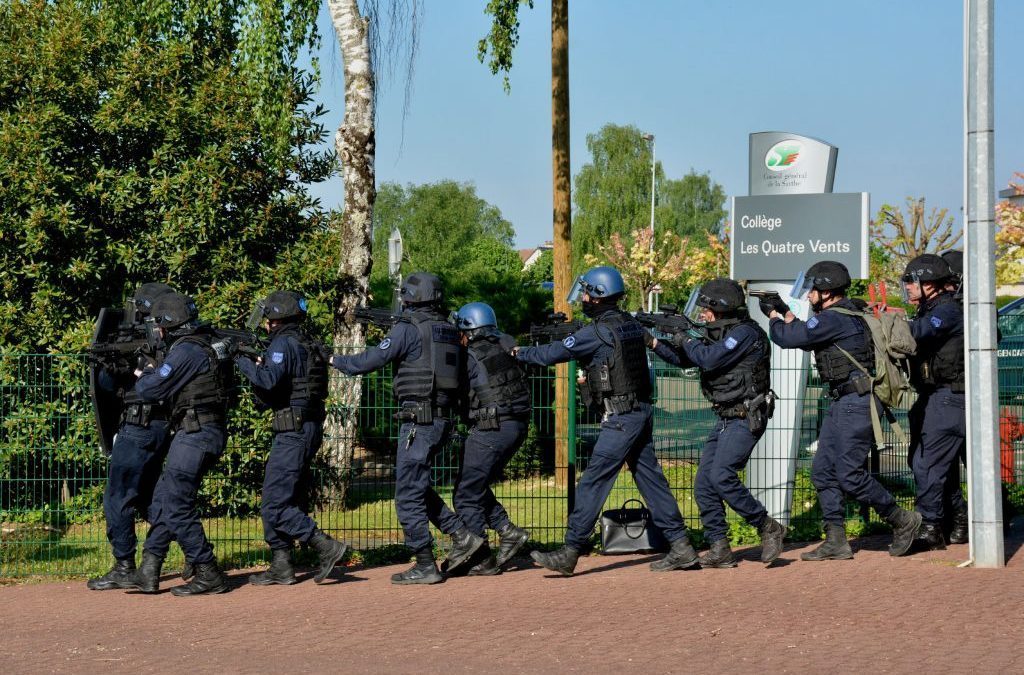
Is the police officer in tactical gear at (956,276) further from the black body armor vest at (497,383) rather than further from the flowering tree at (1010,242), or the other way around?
the flowering tree at (1010,242)

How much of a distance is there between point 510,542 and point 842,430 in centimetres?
247

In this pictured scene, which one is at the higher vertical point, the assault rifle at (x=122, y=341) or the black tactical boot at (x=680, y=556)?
the assault rifle at (x=122, y=341)

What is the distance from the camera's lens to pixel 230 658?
632cm

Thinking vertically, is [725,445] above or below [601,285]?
below

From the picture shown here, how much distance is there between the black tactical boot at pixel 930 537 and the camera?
29.3 ft

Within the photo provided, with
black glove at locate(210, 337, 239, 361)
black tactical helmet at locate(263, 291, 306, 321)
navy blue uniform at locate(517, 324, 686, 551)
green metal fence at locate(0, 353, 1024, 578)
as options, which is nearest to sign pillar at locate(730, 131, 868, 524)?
green metal fence at locate(0, 353, 1024, 578)

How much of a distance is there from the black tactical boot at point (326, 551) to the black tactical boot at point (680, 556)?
88.5 inches

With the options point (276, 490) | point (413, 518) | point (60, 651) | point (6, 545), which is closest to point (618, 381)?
point (413, 518)

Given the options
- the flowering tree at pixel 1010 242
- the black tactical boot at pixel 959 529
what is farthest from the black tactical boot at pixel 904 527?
the flowering tree at pixel 1010 242

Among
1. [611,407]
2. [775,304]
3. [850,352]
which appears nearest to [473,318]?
[611,407]

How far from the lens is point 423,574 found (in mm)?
8328

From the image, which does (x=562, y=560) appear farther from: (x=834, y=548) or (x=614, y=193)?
(x=614, y=193)

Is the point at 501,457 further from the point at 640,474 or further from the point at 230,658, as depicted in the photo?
the point at 230,658

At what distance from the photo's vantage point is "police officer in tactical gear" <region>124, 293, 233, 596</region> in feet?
26.2
